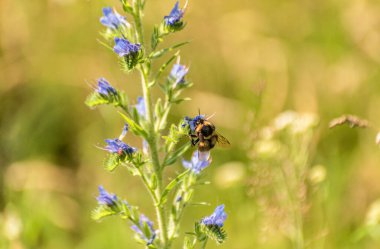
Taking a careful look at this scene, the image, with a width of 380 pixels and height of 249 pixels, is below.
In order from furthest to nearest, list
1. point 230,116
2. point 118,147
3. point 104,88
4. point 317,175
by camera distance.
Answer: point 230,116
point 317,175
point 104,88
point 118,147

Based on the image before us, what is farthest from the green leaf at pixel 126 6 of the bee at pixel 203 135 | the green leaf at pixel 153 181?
the green leaf at pixel 153 181

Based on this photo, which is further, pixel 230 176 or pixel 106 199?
pixel 230 176

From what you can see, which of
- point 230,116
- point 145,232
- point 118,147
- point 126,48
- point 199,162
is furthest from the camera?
point 230,116

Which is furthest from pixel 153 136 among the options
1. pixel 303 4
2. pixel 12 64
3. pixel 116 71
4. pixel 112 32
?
pixel 303 4

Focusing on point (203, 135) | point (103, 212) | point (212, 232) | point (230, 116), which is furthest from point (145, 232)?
point (230, 116)

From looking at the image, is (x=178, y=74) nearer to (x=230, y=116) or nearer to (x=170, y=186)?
(x=170, y=186)

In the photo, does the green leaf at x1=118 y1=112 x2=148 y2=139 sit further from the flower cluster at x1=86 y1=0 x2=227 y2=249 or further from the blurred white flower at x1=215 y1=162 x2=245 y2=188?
the blurred white flower at x1=215 y1=162 x2=245 y2=188

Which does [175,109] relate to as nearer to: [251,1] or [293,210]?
[251,1]
